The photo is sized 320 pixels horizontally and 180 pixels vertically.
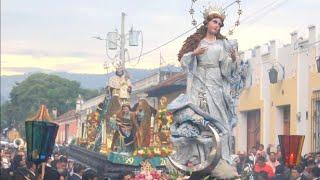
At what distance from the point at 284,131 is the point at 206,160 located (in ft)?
56.2

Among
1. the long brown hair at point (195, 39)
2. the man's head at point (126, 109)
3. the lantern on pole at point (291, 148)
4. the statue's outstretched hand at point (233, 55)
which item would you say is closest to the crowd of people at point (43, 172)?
the man's head at point (126, 109)

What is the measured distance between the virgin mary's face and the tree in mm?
73000

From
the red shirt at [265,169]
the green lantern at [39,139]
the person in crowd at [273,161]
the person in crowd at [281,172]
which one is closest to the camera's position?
the green lantern at [39,139]

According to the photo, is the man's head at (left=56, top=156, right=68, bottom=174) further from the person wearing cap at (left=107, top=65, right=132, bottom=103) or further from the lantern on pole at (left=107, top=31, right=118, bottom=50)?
the lantern on pole at (left=107, top=31, right=118, bottom=50)

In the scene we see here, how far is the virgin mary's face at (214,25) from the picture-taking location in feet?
36.8

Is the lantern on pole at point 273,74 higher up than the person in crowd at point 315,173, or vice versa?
the lantern on pole at point 273,74

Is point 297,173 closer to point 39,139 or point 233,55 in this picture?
point 233,55

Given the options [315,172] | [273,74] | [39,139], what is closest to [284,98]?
[273,74]

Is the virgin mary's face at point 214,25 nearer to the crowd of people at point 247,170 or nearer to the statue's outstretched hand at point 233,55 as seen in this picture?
the statue's outstretched hand at point 233,55

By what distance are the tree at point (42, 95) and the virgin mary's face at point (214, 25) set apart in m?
73.0

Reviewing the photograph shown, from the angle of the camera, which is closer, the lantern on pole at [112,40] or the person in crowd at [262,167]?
the person in crowd at [262,167]

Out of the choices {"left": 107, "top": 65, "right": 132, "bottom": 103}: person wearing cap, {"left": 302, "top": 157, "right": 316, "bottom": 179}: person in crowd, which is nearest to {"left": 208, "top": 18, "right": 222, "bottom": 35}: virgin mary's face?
{"left": 302, "top": 157, "right": 316, "bottom": 179}: person in crowd

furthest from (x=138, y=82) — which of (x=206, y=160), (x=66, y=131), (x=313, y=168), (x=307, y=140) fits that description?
(x=206, y=160)

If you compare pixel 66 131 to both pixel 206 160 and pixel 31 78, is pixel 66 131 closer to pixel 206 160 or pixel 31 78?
pixel 31 78
